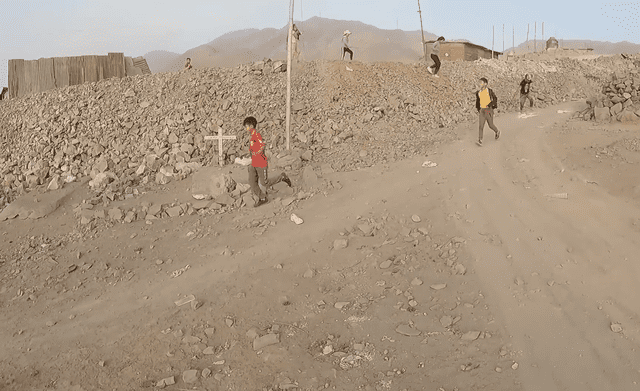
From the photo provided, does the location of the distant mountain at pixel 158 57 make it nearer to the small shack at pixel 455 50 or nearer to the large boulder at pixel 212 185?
the small shack at pixel 455 50

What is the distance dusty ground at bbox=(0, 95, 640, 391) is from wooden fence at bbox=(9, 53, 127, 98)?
745cm

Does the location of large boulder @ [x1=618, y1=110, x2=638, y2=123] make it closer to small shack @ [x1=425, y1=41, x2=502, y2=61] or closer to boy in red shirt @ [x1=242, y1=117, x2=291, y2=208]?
boy in red shirt @ [x1=242, y1=117, x2=291, y2=208]

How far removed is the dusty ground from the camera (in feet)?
17.5

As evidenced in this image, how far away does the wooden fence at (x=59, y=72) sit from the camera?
16328mm

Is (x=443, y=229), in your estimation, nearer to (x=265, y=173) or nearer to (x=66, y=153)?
(x=265, y=173)

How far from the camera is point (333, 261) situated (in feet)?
25.7

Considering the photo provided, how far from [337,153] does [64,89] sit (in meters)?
9.60

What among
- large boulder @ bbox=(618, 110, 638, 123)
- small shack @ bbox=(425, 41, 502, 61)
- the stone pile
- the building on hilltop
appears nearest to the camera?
large boulder @ bbox=(618, 110, 638, 123)

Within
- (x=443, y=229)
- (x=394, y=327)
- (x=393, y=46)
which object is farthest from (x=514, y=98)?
(x=393, y=46)

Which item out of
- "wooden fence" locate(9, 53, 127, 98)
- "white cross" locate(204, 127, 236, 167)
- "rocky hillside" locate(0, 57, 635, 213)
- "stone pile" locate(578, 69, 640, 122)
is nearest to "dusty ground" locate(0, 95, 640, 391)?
"stone pile" locate(578, 69, 640, 122)

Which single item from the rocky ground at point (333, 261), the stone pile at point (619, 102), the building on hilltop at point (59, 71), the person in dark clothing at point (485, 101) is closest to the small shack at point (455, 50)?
the rocky ground at point (333, 261)

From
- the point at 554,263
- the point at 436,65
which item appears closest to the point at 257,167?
the point at 554,263

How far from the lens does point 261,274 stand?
25.0 ft

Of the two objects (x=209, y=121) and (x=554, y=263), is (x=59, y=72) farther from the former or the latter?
(x=554, y=263)
